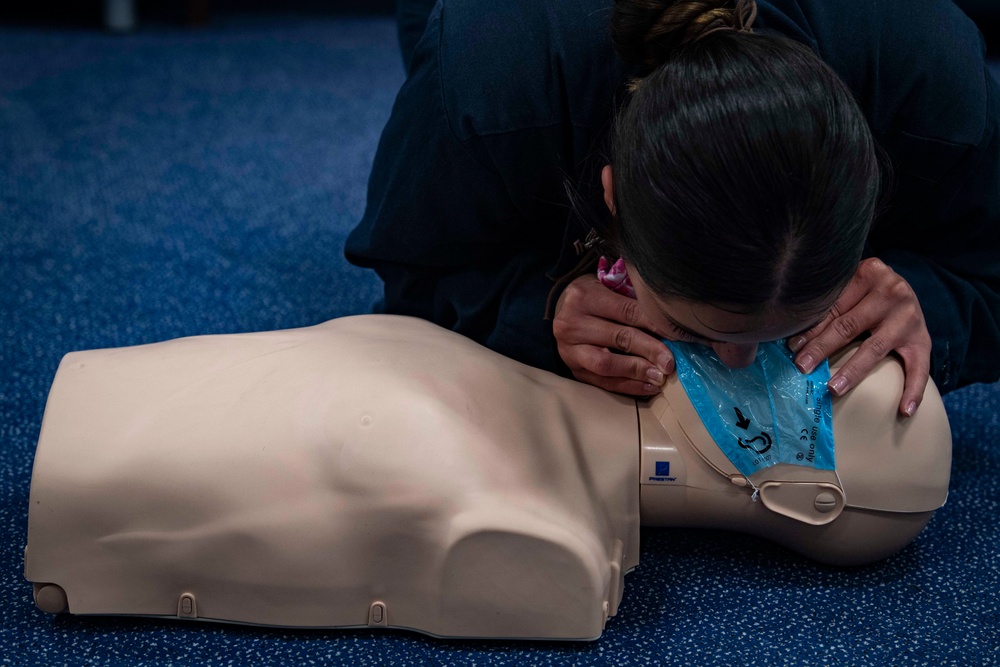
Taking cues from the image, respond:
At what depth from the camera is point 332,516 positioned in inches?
27.7

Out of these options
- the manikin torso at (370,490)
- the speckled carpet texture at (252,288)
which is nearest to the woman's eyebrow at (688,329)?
the manikin torso at (370,490)

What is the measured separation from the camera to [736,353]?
73 cm

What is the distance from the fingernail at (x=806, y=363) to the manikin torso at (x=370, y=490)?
0.14 ft

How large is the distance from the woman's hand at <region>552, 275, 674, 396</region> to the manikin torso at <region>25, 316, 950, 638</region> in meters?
0.03

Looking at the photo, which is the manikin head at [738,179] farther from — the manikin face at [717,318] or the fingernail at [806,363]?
the fingernail at [806,363]

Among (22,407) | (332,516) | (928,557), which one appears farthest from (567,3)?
(22,407)

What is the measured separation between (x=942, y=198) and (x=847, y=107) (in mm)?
267

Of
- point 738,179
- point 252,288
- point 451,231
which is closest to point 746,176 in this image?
point 738,179

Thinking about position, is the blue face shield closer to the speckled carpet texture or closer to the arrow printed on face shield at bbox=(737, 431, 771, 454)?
the arrow printed on face shield at bbox=(737, 431, 771, 454)

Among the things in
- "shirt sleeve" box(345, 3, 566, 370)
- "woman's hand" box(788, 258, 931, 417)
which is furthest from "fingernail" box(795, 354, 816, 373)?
"shirt sleeve" box(345, 3, 566, 370)

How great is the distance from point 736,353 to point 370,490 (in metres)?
0.29

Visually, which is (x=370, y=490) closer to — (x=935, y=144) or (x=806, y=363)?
(x=806, y=363)

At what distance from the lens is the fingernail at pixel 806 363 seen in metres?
0.76

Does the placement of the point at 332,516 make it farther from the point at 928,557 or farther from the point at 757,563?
the point at 928,557
